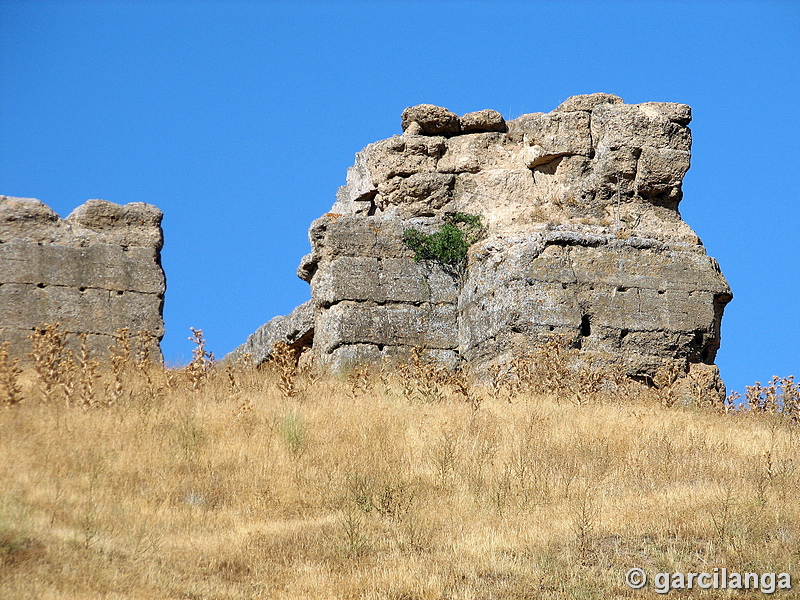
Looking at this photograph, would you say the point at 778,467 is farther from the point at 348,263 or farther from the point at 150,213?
the point at 150,213

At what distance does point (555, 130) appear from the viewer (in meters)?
14.9

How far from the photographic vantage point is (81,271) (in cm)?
1412

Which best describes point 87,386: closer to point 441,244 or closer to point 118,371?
point 118,371

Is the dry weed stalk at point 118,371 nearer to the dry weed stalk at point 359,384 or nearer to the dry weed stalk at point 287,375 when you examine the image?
the dry weed stalk at point 287,375

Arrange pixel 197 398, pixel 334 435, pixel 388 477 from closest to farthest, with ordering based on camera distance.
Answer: pixel 388 477 < pixel 334 435 < pixel 197 398

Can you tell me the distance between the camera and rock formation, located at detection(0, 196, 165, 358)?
13.8 meters

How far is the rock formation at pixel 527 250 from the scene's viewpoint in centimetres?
1314

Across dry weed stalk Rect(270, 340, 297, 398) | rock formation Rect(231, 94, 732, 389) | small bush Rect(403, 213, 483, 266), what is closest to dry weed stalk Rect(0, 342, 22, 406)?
dry weed stalk Rect(270, 340, 297, 398)

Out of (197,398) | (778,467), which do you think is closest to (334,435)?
(197,398)

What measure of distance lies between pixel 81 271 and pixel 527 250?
608cm

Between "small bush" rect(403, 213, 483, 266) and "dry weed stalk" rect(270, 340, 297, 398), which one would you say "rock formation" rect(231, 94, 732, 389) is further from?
"dry weed stalk" rect(270, 340, 297, 398)

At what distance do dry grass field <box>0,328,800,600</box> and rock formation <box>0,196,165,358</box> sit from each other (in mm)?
2573

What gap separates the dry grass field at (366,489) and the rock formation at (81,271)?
101 inches

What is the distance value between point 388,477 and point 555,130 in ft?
25.8
